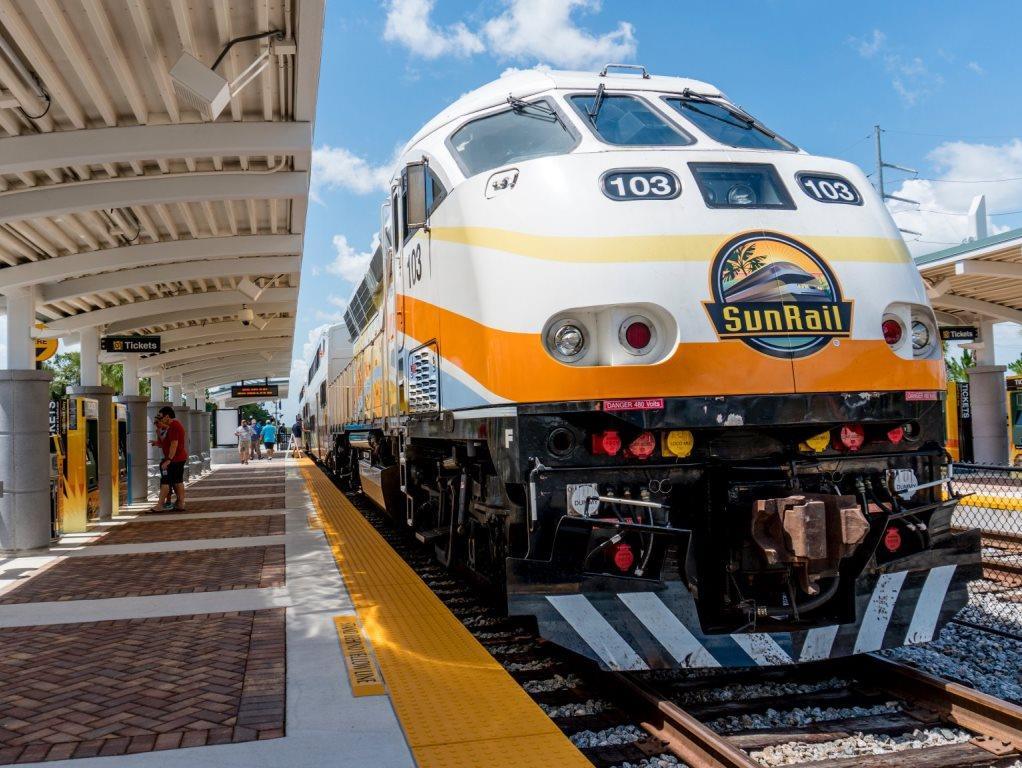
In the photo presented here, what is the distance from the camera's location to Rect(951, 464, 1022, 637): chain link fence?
22.0ft

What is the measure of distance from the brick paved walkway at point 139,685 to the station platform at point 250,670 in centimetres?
1

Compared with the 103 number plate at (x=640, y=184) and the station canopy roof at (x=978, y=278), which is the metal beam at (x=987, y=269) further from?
the 103 number plate at (x=640, y=184)

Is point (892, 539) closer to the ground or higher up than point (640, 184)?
closer to the ground

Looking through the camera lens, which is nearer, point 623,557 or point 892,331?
point 623,557

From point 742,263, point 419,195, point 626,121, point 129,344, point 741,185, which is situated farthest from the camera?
point 129,344

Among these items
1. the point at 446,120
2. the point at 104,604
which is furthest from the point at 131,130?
the point at 104,604

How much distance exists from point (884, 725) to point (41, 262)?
9.80m

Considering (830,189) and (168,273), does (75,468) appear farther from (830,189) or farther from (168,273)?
(830,189)

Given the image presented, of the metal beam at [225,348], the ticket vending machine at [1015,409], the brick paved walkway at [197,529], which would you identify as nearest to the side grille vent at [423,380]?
the brick paved walkway at [197,529]

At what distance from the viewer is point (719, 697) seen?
4707 mm

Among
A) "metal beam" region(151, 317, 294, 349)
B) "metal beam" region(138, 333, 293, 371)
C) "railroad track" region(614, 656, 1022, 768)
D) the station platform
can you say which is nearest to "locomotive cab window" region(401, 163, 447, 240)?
the station platform

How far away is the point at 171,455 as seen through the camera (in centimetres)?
1380

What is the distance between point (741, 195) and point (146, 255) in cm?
809

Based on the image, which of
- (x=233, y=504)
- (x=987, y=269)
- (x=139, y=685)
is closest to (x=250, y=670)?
(x=139, y=685)
